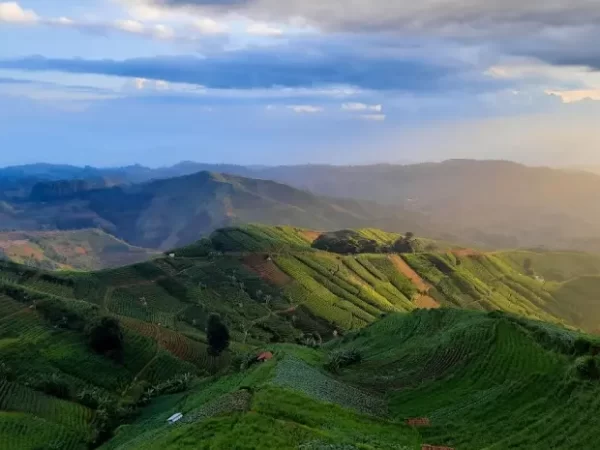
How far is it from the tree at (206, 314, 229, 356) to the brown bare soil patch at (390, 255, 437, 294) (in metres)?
81.8

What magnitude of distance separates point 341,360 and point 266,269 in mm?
81243

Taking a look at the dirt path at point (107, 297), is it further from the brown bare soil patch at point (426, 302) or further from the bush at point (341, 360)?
the brown bare soil patch at point (426, 302)

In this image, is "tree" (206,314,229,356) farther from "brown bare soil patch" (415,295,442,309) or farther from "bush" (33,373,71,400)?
"brown bare soil patch" (415,295,442,309)

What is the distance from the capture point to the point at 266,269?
143m

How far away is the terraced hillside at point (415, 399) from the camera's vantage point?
33.5 m

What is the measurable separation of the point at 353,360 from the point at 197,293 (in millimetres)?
65696

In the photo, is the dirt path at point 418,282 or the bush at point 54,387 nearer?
the bush at point 54,387

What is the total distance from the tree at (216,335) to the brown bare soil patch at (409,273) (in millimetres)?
81849

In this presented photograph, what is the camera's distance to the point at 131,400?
67.9 m

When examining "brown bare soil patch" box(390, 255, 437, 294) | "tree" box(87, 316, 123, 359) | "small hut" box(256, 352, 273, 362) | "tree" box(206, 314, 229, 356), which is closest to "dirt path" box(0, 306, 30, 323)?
"tree" box(87, 316, 123, 359)

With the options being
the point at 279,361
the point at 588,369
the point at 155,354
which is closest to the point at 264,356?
the point at 279,361

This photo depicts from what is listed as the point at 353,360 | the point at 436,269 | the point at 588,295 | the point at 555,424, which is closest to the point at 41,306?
the point at 353,360

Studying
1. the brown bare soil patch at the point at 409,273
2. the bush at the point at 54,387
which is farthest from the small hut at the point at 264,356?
the brown bare soil patch at the point at 409,273

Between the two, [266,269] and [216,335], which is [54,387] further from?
[266,269]
